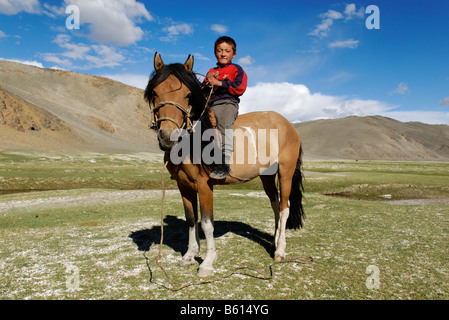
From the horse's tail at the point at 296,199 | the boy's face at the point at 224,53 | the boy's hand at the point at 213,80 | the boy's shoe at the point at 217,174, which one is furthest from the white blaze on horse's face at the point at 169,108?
the horse's tail at the point at 296,199

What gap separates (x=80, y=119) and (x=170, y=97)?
150 m

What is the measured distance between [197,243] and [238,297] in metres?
1.95

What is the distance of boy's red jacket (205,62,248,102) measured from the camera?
5.47m

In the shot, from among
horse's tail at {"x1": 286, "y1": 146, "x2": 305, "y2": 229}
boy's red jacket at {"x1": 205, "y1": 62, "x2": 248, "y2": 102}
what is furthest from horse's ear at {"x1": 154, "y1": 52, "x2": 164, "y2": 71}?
horse's tail at {"x1": 286, "y1": 146, "x2": 305, "y2": 229}

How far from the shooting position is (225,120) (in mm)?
5410

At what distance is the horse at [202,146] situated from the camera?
4.41 metres

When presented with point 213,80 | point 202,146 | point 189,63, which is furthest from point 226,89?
point 202,146

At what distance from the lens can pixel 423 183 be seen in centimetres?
2684

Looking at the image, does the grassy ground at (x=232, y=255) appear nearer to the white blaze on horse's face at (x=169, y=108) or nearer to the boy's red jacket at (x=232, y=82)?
the white blaze on horse's face at (x=169, y=108)

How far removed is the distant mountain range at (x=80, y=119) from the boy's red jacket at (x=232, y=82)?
93754 millimetres

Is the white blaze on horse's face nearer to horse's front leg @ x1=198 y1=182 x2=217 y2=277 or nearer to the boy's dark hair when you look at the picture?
horse's front leg @ x1=198 y1=182 x2=217 y2=277
